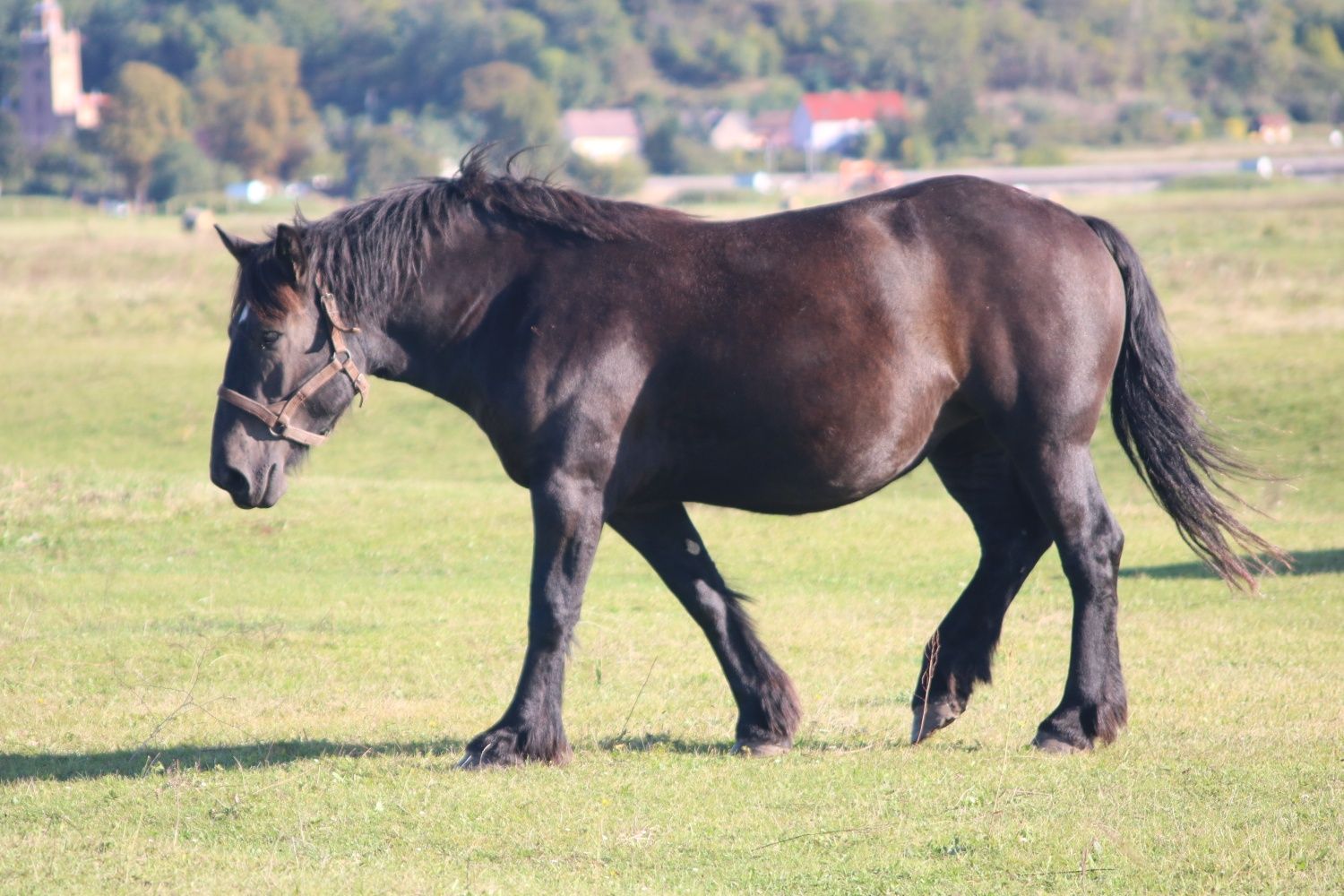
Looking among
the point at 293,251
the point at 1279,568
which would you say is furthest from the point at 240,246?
the point at 1279,568

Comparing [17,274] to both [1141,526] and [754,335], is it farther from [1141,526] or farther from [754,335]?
[754,335]

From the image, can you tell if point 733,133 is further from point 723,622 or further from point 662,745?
point 662,745

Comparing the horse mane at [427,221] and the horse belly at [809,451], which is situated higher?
the horse mane at [427,221]

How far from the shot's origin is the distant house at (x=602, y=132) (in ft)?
431

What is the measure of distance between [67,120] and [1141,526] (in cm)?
13707

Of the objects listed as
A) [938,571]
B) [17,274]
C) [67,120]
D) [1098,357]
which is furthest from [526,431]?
[67,120]

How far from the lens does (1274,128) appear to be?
120m

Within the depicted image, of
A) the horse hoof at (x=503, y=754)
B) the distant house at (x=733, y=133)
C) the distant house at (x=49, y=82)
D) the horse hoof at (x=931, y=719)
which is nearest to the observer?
the horse hoof at (x=503, y=754)

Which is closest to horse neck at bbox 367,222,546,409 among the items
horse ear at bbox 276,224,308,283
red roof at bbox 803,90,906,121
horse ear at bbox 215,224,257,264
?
horse ear at bbox 276,224,308,283

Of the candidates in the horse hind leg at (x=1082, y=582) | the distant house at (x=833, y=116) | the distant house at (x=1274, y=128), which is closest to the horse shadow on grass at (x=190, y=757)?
the horse hind leg at (x=1082, y=582)

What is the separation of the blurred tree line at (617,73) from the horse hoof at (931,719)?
276ft

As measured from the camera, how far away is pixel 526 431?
6.18m

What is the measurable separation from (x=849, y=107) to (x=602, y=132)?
926 inches

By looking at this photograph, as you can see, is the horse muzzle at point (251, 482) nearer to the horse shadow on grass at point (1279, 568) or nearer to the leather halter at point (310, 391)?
the leather halter at point (310, 391)
